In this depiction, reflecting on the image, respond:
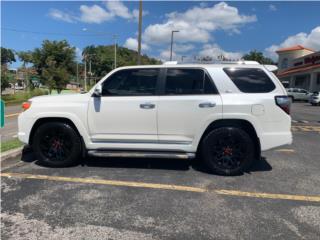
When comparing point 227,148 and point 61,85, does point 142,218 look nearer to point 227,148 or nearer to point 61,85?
point 227,148

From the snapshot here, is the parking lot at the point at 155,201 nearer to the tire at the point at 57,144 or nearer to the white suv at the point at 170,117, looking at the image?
the tire at the point at 57,144

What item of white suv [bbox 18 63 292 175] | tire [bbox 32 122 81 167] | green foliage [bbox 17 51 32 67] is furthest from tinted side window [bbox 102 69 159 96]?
green foliage [bbox 17 51 32 67]

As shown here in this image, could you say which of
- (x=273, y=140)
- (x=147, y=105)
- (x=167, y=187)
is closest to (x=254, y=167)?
(x=273, y=140)

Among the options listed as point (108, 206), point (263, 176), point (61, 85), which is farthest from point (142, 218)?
point (61, 85)

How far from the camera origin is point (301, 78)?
46.7 m

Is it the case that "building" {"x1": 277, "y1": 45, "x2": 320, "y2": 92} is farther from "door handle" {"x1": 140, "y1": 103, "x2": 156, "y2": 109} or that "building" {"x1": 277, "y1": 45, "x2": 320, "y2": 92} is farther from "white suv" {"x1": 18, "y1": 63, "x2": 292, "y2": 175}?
"door handle" {"x1": 140, "y1": 103, "x2": 156, "y2": 109}

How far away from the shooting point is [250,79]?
532 centimetres

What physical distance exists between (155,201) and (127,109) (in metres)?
1.76

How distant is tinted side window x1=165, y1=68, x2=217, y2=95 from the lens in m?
5.29

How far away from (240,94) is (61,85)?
122ft

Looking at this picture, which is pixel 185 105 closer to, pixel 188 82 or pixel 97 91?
pixel 188 82

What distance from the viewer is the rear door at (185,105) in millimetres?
5176

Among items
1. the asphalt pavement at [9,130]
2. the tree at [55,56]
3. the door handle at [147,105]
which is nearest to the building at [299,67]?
the tree at [55,56]

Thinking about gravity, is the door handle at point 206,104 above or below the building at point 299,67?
below
